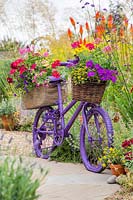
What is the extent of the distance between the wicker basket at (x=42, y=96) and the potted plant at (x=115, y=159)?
45.1 inches

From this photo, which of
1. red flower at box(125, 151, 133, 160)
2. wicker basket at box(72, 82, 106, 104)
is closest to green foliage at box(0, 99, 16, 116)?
wicker basket at box(72, 82, 106, 104)

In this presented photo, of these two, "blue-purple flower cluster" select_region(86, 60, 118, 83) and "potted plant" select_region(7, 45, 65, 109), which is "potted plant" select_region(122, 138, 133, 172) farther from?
"potted plant" select_region(7, 45, 65, 109)

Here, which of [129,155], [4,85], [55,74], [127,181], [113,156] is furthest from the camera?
[4,85]

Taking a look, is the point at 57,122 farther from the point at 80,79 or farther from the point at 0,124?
the point at 0,124

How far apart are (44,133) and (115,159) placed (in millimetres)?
1518

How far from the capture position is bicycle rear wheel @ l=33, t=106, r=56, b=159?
5.95m

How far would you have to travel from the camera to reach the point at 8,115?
8875 millimetres

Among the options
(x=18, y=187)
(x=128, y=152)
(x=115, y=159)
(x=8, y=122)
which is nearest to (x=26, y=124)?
(x=8, y=122)

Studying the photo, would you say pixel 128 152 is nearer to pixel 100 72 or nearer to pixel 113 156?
pixel 113 156

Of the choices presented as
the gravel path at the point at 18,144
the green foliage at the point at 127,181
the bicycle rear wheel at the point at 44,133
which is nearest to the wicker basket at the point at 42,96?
the bicycle rear wheel at the point at 44,133

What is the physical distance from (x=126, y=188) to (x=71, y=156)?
1.62 metres

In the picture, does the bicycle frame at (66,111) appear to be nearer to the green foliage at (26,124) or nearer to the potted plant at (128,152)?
the potted plant at (128,152)

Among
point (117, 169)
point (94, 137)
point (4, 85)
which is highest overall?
point (4, 85)

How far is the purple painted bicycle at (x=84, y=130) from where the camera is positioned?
522 centimetres
